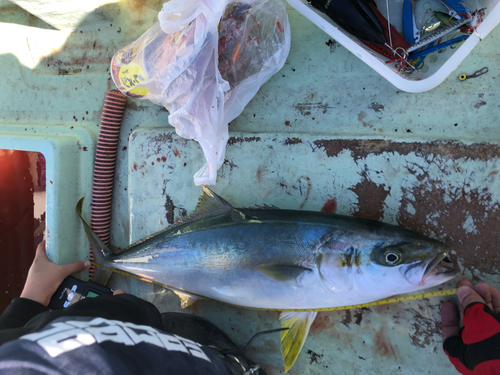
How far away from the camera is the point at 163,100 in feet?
5.28

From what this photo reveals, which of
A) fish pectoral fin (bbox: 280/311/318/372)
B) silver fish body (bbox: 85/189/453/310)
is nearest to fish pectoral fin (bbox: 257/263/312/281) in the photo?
silver fish body (bbox: 85/189/453/310)

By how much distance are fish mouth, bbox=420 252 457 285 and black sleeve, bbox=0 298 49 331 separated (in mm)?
1965

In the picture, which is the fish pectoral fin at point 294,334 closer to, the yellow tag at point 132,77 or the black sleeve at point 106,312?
the black sleeve at point 106,312

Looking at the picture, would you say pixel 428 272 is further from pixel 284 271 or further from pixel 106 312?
pixel 106 312

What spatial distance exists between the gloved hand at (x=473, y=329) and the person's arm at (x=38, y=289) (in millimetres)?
2106

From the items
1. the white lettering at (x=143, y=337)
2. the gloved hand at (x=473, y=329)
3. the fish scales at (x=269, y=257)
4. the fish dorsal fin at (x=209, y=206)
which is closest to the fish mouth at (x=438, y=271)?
the fish scales at (x=269, y=257)

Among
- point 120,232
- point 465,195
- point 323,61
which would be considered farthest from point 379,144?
point 120,232

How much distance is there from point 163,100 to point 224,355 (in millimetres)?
1306

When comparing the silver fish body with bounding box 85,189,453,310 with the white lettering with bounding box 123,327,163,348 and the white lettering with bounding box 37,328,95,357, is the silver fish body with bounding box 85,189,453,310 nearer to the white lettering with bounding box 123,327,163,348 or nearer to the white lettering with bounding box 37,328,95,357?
the white lettering with bounding box 123,327,163,348

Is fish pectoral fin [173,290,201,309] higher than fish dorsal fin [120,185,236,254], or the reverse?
fish dorsal fin [120,185,236,254]

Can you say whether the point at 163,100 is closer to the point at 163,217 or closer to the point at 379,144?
the point at 163,217

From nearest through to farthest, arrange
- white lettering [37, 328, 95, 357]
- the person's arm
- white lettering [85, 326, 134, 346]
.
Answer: white lettering [37, 328, 95, 357]
white lettering [85, 326, 134, 346]
the person's arm

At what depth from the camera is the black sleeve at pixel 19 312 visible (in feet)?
5.18

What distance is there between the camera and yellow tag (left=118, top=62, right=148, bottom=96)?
1.57m
